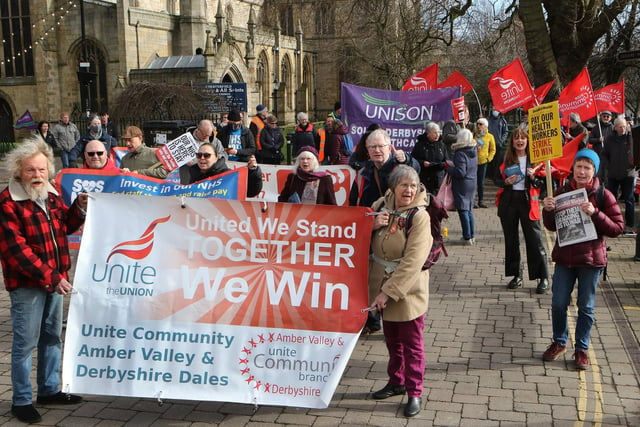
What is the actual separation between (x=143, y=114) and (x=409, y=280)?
27.1 metres

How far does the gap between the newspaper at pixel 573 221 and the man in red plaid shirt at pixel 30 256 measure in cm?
398

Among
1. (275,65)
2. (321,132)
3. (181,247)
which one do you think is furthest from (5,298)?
(275,65)

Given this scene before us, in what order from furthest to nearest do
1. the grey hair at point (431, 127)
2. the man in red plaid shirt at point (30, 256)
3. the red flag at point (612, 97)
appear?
the red flag at point (612, 97)
the grey hair at point (431, 127)
the man in red plaid shirt at point (30, 256)

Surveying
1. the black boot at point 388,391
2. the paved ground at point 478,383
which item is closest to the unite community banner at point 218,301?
the paved ground at point 478,383

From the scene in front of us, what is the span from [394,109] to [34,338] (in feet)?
24.4

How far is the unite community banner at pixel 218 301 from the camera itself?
4871 mm

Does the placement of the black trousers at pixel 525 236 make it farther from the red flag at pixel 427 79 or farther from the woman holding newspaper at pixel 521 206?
the red flag at pixel 427 79

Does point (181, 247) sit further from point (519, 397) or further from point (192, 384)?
point (519, 397)

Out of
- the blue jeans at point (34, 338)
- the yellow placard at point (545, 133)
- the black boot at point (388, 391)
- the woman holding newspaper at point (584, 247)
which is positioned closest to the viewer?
the blue jeans at point (34, 338)

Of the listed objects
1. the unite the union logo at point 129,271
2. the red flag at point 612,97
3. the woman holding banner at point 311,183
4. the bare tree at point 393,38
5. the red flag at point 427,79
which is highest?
the bare tree at point 393,38

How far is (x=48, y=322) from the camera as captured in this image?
16.8ft

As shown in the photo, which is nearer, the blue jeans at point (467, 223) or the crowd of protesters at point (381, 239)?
the crowd of protesters at point (381, 239)

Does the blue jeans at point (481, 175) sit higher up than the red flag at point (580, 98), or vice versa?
the red flag at point (580, 98)

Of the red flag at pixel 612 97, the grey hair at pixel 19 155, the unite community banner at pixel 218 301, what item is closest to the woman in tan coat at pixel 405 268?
the unite community banner at pixel 218 301
